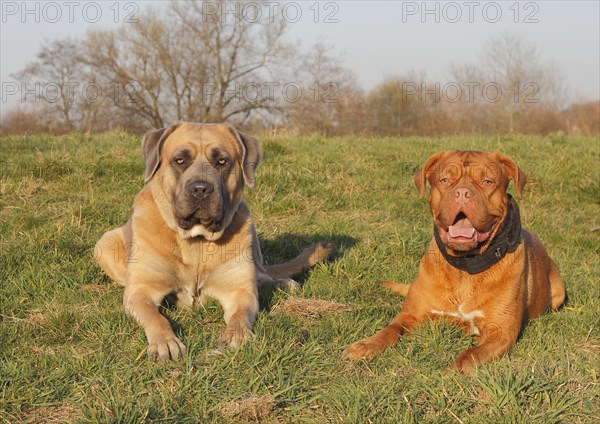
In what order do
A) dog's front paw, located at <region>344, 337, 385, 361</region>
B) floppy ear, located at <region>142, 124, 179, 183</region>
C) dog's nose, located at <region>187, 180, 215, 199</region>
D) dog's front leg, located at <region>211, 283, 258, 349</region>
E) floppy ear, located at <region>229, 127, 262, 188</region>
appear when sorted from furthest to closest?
floppy ear, located at <region>229, 127, 262, 188</region>, floppy ear, located at <region>142, 124, 179, 183</region>, dog's nose, located at <region>187, 180, 215, 199</region>, dog's front leg, located at <region>211, 283, 258, 349</region>, dog's front paw, located at <region>344, 337, 385, 361</region>

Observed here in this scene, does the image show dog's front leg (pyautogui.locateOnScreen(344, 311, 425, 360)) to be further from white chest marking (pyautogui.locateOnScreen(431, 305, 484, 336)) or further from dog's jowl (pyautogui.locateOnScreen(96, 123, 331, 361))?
dog's jowl (pyautogui.locateOnScreen(96, 123, 331, 361))

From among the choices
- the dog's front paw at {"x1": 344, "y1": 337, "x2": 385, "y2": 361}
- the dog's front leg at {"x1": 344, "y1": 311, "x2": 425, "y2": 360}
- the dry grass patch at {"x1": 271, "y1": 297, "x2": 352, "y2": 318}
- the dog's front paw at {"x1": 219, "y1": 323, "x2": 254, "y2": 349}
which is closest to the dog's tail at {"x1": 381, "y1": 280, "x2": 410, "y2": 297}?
the dry grass patch at {"x1": 271, "y1": 297, "x2": 352, "y2": 318}

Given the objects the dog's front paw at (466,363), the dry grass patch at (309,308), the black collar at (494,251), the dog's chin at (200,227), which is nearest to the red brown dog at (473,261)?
the black collar at (494,251)

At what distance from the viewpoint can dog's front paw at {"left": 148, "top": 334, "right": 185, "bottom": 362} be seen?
3.43m

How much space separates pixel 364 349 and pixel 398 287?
138 centimetres

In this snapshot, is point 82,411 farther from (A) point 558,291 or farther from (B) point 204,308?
(A) point 558,291

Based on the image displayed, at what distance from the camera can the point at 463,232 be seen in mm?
3861

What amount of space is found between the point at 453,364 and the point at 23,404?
6.97 ft

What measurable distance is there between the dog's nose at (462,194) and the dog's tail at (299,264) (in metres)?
1.89

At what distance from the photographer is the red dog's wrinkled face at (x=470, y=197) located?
12.3ft

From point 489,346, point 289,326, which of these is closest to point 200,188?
point 289,326

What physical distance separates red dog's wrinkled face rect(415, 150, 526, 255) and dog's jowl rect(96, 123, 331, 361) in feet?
4.48

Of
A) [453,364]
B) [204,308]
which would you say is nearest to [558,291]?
[453,364]

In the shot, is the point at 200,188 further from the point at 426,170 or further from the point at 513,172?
the point at 513,172
